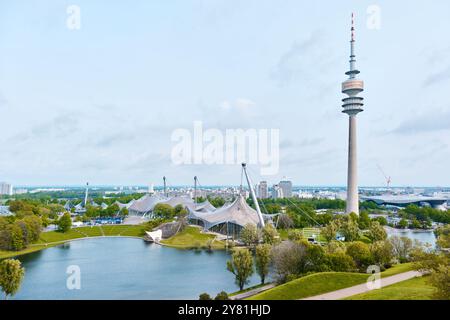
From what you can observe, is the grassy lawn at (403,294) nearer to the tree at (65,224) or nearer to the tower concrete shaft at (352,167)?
the tree at (65,224)

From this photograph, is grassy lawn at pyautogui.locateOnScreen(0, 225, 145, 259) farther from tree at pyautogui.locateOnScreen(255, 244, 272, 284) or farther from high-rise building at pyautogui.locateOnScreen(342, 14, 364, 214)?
high-rise building at pyautogui.locateOnScreen(342, 14, 364, 214)

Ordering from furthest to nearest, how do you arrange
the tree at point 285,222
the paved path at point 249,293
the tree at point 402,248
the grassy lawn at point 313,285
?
the tree at point 285,222 → the tree at point 402,248 → the paved path at point 249,293 → the grassy lawn at point 313,285

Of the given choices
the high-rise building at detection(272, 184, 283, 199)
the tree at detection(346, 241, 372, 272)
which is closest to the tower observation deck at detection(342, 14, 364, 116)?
the tree at detection(346, 241, 372, 272)

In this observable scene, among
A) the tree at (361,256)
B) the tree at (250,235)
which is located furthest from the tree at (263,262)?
the tree at (250,235)

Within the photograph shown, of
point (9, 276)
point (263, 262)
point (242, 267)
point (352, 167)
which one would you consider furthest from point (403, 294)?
point (352, 167)
